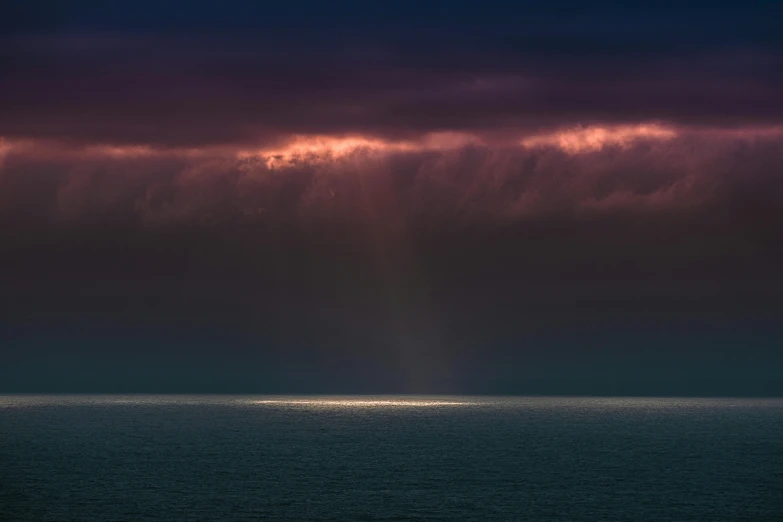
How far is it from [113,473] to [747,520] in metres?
91.2

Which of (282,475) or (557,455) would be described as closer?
(282,475)

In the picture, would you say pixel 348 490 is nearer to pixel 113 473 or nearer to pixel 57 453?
pixel 113 473

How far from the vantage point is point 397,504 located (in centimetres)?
11238

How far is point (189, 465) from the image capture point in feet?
527

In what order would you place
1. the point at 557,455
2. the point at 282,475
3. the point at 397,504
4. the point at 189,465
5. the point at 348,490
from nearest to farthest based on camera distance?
the point at 397,504
the point at 348,490
the point at 282,475
the point at 189,465
the point at 557,455

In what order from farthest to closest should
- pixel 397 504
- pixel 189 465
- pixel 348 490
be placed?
pixel 189 465
pixel 348 490
pixel 397 504

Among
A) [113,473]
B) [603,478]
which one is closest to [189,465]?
[113,473]

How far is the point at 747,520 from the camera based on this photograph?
101 m

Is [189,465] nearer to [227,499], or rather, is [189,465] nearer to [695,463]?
[227,499]

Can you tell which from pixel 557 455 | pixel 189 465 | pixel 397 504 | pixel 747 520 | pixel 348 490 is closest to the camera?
pixel 747 520

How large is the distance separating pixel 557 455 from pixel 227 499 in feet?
281

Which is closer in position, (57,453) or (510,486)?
(510,486)

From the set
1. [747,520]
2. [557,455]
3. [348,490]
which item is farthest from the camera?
[557,455]

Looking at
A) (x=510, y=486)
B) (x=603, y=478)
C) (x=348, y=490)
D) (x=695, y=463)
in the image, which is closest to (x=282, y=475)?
(x=348, y=490)
